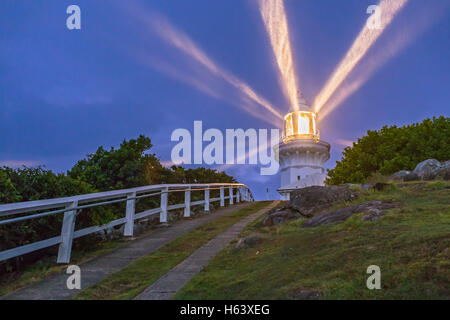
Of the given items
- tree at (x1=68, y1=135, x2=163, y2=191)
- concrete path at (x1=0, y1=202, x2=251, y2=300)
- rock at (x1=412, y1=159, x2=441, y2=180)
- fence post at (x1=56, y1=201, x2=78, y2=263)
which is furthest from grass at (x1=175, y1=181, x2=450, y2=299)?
rock at (x1=412, y1=159, x2=441, y2=180)

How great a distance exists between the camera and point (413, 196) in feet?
29.4

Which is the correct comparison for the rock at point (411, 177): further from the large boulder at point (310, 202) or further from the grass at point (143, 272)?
the grass at point (143, 272)

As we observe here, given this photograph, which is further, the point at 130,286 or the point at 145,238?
the point at 145,238

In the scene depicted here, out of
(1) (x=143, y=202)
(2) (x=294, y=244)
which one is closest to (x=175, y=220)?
(1) (x=143, y=202)

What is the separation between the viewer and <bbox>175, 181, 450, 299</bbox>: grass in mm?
3385

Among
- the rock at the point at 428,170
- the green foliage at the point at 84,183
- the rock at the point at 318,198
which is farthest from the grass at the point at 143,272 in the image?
the rock at the point at 428,170

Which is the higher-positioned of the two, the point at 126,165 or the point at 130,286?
the point at 126,165

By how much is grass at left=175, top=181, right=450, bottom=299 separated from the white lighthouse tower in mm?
30635

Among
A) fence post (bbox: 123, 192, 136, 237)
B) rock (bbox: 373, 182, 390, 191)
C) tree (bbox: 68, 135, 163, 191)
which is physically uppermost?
tree (bbox: 68, 135, 163, 191)

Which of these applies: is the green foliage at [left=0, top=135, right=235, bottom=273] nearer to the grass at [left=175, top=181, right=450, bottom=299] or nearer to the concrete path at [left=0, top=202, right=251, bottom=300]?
the concrete path at [left=0, top=202, right=251, bottom=300]

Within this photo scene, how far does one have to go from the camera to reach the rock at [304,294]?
3367 millimetres

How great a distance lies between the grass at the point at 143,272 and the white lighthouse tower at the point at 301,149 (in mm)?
29465
